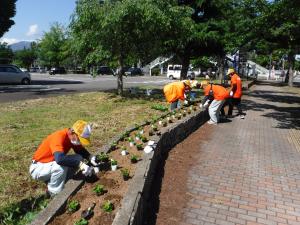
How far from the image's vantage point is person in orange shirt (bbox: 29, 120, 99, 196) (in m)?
5.40

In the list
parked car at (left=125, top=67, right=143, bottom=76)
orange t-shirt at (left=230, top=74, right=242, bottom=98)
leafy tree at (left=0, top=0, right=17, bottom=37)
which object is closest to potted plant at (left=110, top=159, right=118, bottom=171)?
orange t-shirt at (left=230, top=74, right=242, bottom=98)

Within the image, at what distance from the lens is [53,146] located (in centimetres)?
536

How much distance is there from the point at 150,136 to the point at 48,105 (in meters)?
7.77

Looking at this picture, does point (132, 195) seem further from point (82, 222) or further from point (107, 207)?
point (82, 222)

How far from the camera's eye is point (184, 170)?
23.8ft

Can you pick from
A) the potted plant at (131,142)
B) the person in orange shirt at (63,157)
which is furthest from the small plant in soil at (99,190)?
the potted plant at (131,142)

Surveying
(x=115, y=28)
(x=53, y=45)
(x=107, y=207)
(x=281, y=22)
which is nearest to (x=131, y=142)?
(x=107, y=207)

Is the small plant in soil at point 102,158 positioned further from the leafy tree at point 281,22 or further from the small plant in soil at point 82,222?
the leafy tree at point 281,22

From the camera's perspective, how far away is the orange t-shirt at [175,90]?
478 inches

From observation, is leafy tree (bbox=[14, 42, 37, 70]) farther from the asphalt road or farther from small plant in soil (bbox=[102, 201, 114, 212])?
small plant in soil (bbox=[102, 201, 114, 212])

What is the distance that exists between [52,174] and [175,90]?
23.9 ft

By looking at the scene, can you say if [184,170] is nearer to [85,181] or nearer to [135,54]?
[85,181]

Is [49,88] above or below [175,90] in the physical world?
below

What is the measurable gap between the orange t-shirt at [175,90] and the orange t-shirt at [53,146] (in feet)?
22.5
